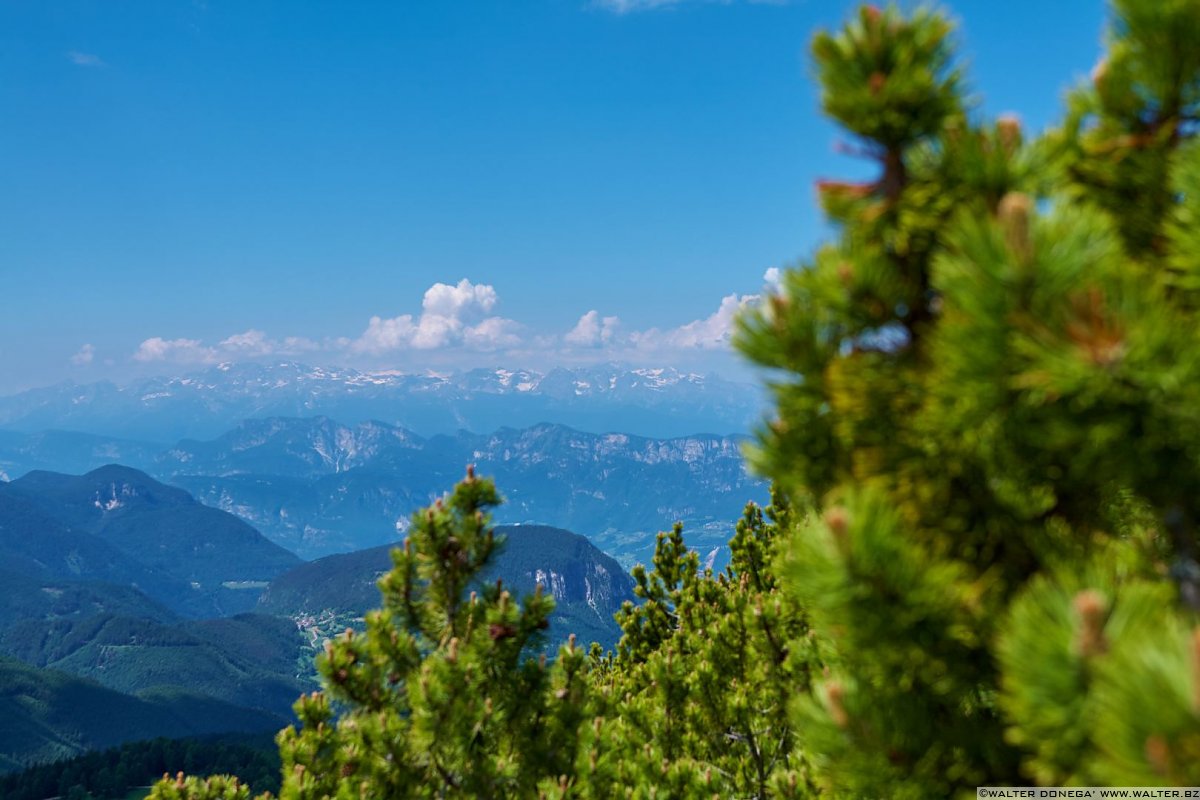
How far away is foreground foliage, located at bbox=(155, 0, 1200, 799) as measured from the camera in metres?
2.06

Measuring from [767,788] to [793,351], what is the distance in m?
7.93

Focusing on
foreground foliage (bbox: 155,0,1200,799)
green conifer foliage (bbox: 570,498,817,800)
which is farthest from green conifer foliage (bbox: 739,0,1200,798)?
green conifer foliage (bbox: 570,498,817,800)

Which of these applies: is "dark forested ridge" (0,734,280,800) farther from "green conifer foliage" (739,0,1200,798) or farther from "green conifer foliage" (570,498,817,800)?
"green conifer foliage" (739,0,1200,798)

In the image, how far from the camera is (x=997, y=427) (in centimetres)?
260

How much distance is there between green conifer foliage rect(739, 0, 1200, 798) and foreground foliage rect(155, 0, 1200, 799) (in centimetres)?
1

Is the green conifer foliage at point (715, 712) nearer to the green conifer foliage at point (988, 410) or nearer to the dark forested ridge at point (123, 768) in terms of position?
the green conifer foliage at point (988, 410)

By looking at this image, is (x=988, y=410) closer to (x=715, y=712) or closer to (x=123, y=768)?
(x=715, y=712)

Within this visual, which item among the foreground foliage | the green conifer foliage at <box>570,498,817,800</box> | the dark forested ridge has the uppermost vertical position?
the foreground foliage

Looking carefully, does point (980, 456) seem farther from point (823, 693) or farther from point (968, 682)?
point (823, 693)

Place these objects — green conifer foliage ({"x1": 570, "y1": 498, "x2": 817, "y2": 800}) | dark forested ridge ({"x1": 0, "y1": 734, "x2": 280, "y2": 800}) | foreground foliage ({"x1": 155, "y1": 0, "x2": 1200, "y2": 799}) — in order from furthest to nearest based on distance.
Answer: dark forested ridge ({"x1": 0, "y1": 734, "x2": 280, "y2": 800}) → green conifer foliage ({"x1": 570, "y1": 498, "x2": 817, "y2": 800}) → foreground foliage ({"x1": 155, "y1": 0, "x2": 1200, "y2": 799})

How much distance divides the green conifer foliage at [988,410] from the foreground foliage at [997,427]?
10 millimetres

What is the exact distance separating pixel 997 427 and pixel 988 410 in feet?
0.54

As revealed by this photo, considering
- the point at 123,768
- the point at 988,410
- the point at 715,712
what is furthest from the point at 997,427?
the point at 123,768

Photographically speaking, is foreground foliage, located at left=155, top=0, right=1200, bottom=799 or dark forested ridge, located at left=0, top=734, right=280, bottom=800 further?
dark forested ridge, located at left=0, top=734, right=280, bottom=800
